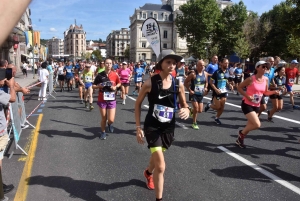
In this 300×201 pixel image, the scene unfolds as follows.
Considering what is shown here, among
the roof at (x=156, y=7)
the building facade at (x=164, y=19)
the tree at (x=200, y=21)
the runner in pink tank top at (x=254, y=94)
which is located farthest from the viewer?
the roof at (x=156, y=7)

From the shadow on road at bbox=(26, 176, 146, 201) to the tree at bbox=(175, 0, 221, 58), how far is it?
63223mm

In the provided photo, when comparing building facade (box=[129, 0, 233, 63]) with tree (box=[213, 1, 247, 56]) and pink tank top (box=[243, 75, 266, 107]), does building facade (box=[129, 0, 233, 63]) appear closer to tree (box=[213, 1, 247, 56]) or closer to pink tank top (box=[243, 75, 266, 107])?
tree (box=[213, 1, 247, 56])

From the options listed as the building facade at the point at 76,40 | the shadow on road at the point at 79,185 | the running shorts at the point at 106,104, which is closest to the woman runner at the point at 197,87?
the running shorts at the point at 106,104

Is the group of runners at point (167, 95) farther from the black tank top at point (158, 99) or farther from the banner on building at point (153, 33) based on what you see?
the banner on building at point (153, 33)

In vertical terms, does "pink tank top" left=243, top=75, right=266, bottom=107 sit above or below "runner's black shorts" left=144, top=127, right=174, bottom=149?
above

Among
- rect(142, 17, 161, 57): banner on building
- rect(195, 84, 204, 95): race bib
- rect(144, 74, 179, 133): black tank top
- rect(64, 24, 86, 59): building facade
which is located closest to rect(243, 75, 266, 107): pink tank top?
rect(195, 84, 204, 95): race bib

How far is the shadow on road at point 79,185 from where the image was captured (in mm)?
3793

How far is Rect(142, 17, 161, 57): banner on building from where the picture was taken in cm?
843

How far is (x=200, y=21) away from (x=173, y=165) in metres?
64.5

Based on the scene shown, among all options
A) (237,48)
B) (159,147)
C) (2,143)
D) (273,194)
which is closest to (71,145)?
(2,143)

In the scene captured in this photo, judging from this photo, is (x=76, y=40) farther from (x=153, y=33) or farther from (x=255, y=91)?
(x=255, y=91)

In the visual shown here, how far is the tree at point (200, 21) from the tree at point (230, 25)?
181cm

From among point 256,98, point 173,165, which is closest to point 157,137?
point 173,165

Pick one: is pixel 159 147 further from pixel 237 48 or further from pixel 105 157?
pixel 237 48
